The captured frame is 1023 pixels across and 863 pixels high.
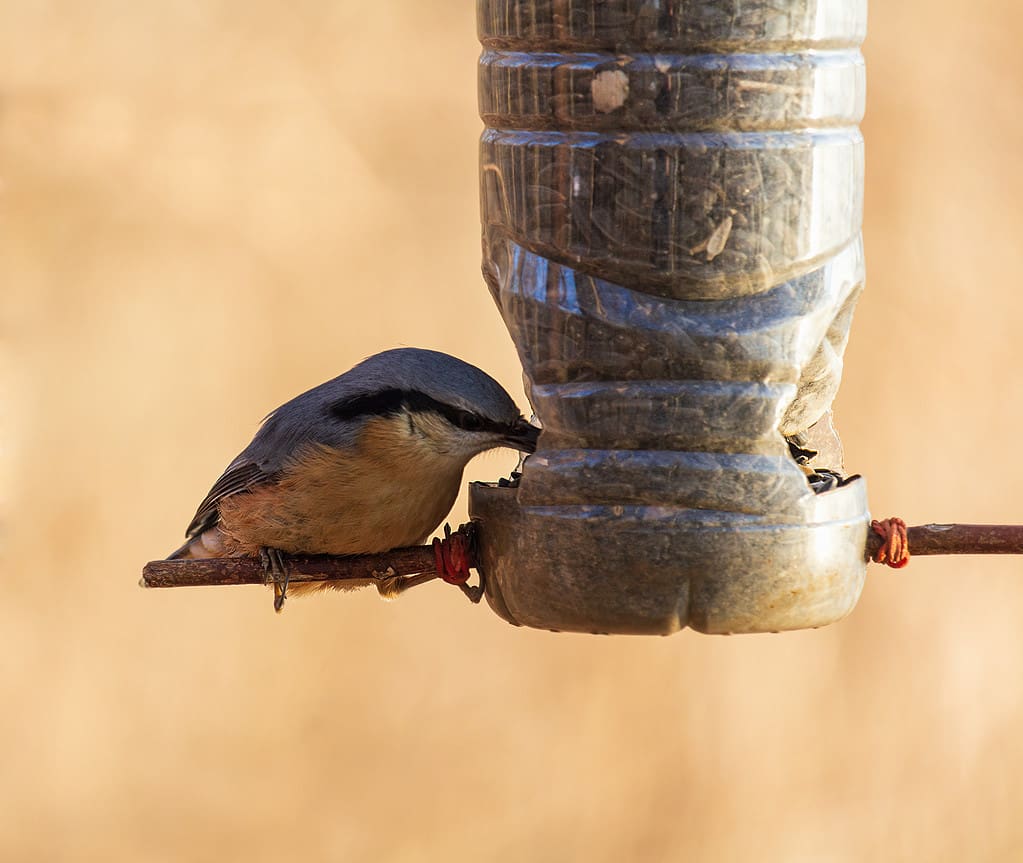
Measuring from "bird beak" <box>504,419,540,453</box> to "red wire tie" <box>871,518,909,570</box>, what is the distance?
2.20 ft

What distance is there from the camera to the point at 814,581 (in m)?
2.72

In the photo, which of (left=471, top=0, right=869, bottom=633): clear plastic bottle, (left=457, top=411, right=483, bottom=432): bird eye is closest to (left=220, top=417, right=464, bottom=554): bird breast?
(left=457, top=411, right=483, bottom=432): bird eye

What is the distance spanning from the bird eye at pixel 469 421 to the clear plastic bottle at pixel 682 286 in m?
0.36

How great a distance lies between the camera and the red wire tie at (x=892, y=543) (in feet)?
9.14

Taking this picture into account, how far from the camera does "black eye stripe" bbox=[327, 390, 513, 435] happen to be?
313cm

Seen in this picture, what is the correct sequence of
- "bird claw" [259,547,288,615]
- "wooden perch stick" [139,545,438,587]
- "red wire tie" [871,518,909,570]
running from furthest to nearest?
"bird claw" [259,547,288,615] → "wooden perch stick" [139,545,438,587] → "red wire tie" [871,518,909,570]

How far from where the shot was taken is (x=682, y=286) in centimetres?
268

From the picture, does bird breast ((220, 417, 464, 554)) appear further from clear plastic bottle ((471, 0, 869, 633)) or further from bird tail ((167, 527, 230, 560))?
clear plastic bottle ((471, 0, 869, 633))

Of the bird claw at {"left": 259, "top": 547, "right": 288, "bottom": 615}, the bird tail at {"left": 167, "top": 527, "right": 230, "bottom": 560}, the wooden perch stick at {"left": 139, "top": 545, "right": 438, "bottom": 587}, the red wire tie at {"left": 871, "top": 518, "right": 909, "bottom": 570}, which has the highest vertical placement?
the red wire tie at {"left": 871, "top": 518, "right": 909, "bottom": 570}

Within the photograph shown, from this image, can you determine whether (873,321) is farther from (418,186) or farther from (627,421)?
(627,421)

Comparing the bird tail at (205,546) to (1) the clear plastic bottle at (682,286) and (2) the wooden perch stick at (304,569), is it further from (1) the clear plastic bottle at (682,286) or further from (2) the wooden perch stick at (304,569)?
(1) the clear plastic bottle at (682,286)

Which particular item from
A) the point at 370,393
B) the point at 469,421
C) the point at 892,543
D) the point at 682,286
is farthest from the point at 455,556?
the point at 892,543

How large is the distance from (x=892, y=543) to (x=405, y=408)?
105cm

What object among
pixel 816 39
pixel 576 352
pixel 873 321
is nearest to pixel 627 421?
pixel 576 352
